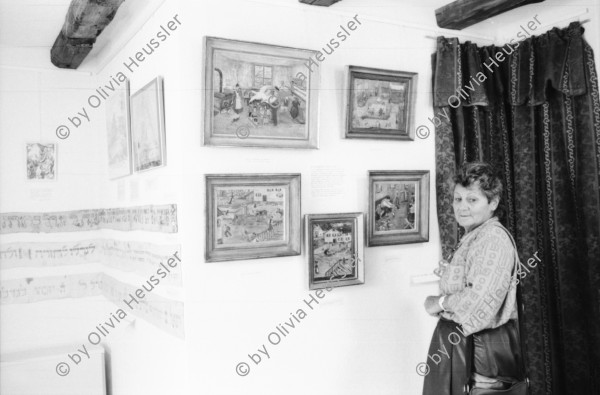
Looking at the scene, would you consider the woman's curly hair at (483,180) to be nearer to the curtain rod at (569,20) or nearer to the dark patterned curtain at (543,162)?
the dark patterned curtain at (543,162)

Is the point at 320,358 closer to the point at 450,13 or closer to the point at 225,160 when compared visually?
the point at 225,160

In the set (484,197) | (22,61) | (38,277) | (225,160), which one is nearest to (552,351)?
(484,197)

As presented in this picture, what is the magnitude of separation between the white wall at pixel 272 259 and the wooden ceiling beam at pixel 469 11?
0.47 feet

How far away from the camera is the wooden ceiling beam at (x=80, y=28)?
2.45 meters

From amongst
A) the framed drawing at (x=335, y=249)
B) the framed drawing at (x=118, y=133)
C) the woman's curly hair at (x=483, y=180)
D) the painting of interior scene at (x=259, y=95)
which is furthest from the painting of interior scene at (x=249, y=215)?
the framed drawing at (x=118, y=133)

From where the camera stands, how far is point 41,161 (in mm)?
3578

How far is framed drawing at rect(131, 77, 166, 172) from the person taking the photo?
8.13ft

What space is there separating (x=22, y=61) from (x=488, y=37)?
3.08 m

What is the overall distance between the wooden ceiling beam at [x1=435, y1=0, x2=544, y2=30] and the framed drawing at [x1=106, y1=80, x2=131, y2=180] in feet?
6.15

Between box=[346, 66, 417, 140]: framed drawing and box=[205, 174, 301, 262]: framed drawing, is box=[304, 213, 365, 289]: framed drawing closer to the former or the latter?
box=[205, 174, 301, 262]: framed drawing

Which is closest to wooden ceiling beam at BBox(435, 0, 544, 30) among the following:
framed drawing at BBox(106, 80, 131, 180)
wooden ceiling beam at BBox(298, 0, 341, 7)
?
wooden ceiling beam at BBox(298, 0, 341, 7)

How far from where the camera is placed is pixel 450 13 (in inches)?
114

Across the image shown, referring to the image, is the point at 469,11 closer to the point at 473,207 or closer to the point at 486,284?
the point at 473,207

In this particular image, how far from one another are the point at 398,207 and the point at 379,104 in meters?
0.58
